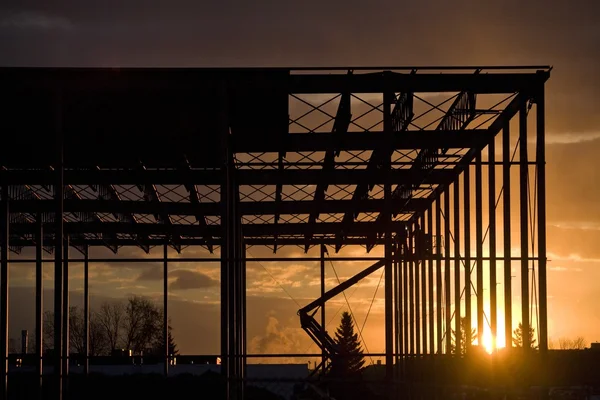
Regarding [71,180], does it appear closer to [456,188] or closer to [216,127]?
[216,127]

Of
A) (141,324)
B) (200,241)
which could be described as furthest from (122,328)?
(200,241)

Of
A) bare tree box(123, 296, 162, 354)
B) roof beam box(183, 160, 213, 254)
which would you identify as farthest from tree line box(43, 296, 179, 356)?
roof beam box(183, 160, 213, 254)

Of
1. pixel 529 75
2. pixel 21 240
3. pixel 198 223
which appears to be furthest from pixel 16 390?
pixel 529 75

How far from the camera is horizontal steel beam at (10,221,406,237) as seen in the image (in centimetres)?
4338

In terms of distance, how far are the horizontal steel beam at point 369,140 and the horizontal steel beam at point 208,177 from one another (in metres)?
3.89

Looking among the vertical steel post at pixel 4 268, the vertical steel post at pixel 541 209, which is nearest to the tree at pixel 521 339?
the vertical steel post at pixel 541 209

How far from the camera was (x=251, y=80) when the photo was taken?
24516 millimetres

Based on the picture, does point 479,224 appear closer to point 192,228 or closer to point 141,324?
point 192,228

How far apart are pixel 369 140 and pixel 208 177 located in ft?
23.5

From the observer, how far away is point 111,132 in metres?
28.3

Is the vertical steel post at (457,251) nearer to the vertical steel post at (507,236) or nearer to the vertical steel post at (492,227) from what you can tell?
the vertical steel post at (492,227)

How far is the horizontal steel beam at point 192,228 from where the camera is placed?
142 ft

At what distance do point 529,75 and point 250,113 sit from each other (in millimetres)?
6877

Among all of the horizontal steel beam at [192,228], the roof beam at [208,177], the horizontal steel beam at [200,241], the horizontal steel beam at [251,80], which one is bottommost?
the horizontal steel beam at [200,241]
